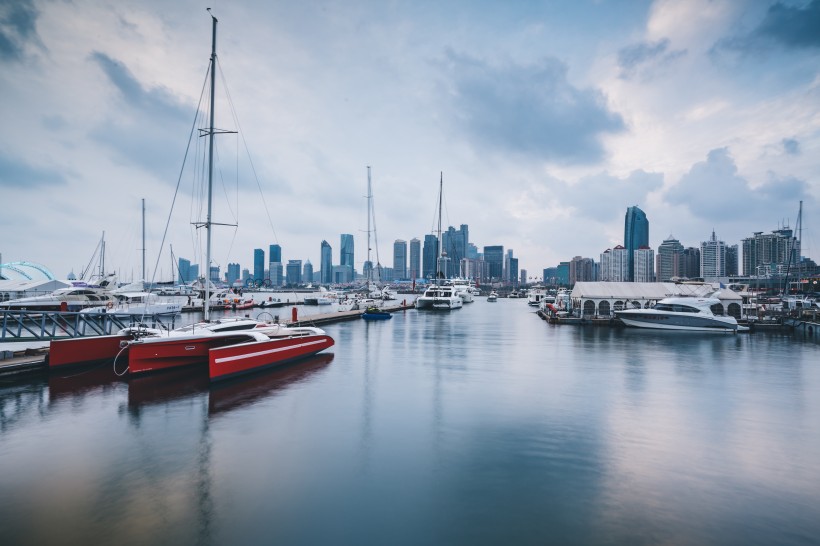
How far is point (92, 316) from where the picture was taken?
2620 cm

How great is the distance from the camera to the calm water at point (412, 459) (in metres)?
8.14

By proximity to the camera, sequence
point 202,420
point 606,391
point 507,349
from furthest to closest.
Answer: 1. point 507,349
2. point 606,391
3. point 202,420

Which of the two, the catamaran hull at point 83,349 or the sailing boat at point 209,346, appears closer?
the sailing boat at point 209,346

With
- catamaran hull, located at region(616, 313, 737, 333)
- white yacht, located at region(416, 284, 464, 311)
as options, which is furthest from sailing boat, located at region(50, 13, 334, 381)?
white yacht, located at region(416, 284, 464, 311)

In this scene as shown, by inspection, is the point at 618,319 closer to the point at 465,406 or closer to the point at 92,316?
the point at 465,406

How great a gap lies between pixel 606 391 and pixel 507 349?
45.6 ft

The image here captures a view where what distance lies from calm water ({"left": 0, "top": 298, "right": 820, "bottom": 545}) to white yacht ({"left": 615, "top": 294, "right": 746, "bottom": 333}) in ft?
74.5

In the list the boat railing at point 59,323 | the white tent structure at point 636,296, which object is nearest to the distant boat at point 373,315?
the white tent structure at point 636,296

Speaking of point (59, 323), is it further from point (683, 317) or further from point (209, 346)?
point (683, 317)

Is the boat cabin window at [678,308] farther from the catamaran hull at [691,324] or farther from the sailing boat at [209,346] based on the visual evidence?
the sailing boat at [209,346]

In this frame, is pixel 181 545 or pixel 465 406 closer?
pixel 181 545

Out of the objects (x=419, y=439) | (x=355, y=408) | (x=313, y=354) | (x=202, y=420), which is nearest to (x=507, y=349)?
(x=313, y=354)

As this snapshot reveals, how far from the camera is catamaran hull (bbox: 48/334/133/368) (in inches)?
829

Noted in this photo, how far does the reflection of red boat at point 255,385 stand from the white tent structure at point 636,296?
133ft
